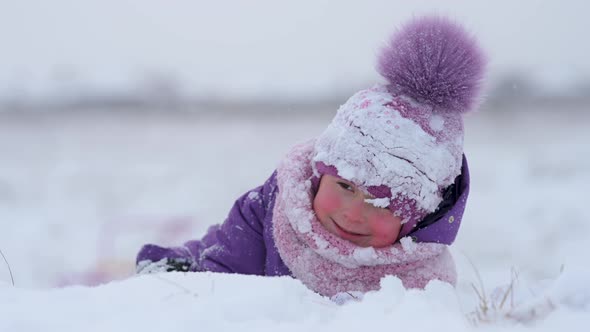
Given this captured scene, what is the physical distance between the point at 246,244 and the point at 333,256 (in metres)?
0.42

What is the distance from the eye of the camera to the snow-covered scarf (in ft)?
6.06

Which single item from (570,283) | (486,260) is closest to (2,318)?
(570,283)

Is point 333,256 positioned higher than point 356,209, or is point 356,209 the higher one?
point 356,209

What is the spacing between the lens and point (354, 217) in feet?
6.01

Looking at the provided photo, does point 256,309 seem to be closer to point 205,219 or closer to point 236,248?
point 236,248

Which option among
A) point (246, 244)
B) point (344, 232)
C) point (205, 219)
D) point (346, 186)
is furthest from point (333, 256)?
point (205, 219)

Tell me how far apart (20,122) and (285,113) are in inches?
121

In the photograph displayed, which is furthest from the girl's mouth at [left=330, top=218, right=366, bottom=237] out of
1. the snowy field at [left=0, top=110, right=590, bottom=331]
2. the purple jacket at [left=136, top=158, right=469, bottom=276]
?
the snowy field at [left=0, top=110, right=590, bottom=331]

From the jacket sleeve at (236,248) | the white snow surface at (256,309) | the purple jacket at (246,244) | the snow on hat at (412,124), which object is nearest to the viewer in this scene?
the white snow surface at (256,309)

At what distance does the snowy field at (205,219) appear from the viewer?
1112 millimetres

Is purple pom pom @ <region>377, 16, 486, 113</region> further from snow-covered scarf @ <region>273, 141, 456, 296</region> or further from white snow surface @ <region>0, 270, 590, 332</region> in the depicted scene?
white snow surface @ <region>0, 270, 590, 332</region>

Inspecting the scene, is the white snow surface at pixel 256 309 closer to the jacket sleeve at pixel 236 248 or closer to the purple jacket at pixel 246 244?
the purple jacket at pixel 246 244

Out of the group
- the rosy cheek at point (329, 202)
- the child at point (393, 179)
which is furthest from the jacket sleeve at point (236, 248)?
the rosy cheek at point (329, 202)

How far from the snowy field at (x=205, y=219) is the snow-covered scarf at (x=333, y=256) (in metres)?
0.21
